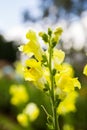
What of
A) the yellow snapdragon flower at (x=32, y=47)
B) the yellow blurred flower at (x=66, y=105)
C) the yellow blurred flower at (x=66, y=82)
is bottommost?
the yellow blurred flower at (x=66, y=105)

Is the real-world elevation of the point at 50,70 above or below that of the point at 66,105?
above

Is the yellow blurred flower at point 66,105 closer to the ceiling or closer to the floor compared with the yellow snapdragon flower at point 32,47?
closer to the floor

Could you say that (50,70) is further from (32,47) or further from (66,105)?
(66,105)

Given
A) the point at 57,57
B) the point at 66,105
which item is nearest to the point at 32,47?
the point at 57,57

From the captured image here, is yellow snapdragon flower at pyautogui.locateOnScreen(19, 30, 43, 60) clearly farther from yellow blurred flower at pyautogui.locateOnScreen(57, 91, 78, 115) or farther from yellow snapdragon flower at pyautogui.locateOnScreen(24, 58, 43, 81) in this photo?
yellow blurred flower at pyautogui.locateOnScreen(57, 91, 78, 115)

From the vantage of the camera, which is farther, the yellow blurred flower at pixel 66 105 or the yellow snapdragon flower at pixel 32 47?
the yellow blurred flower at pixel 66 105

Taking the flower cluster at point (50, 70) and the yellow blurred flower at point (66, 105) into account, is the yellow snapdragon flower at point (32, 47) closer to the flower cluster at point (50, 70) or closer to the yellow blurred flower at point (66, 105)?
the flower cluster at point (50, 70)

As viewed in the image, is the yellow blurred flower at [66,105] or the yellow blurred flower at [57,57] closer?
the yellow blurred flower at [57,57]

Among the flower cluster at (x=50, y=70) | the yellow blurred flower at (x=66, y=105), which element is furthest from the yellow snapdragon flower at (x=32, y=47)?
the yellow blurred flower at (x=66, y=105)

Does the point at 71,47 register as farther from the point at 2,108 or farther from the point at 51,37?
the point at 51,37

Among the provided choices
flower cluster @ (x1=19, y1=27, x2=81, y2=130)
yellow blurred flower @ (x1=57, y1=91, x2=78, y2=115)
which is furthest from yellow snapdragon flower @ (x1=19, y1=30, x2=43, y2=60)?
yellow blurred flower @ (x1=57, y1=91, x2=78, y2=115)

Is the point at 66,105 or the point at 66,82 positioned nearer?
the point at 66,82

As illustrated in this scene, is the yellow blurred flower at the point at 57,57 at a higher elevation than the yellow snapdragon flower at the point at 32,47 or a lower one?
lower
